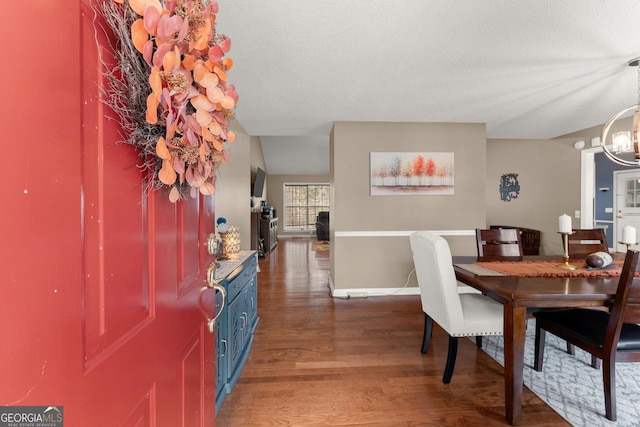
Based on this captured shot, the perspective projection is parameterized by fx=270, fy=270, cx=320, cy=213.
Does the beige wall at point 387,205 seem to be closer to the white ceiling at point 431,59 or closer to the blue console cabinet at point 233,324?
the white ceiling at point 431,59

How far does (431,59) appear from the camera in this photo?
219cm

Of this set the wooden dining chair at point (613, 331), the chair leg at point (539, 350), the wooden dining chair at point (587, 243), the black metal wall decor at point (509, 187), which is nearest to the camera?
the wooden dining chair at point (613, 331)

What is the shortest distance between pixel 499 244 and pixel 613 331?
50.2 inches

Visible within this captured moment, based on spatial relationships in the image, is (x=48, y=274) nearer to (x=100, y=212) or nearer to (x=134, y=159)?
(x=100, y=212)

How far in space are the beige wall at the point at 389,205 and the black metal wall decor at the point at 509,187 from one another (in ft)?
5.08

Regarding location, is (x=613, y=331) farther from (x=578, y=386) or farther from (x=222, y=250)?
(x=222, y=250)

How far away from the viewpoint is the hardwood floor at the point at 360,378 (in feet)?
5.32

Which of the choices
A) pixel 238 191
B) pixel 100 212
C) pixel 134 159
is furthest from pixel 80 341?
pixel 238 191

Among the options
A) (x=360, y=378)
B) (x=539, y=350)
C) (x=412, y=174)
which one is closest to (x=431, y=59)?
(x=412, y=174)

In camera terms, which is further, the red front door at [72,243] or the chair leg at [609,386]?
the chair leg at [609,386]

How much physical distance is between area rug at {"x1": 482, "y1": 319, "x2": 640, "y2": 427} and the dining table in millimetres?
407

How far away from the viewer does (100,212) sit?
53 centimetres

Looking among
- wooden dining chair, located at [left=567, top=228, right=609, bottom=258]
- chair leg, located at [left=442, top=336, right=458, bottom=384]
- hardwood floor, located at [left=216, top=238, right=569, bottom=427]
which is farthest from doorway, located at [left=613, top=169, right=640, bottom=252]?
chair leg, located at [left=442, top=336, right=458, bottom=384]

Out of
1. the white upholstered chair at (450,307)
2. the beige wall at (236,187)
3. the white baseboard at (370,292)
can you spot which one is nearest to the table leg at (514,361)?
the white upholstered chair at (450,307)
